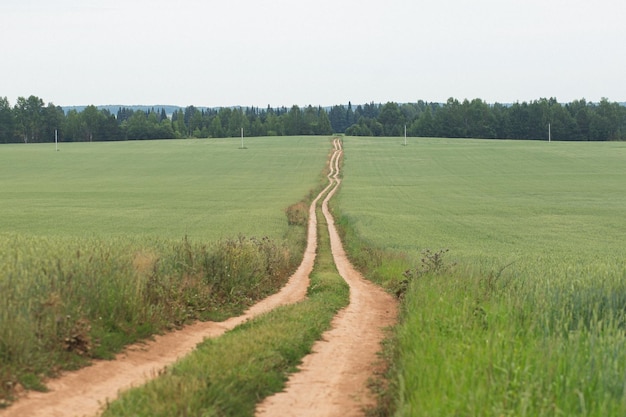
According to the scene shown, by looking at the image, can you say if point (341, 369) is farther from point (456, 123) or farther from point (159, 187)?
point (456, 123)

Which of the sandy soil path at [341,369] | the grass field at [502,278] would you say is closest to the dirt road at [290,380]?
the sandy soil path at [341,369]

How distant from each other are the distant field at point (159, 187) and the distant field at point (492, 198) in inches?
262

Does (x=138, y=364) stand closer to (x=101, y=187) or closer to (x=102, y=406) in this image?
(x=102, y=406)

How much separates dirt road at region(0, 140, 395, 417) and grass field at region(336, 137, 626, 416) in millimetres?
800

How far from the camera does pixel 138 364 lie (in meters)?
11.8

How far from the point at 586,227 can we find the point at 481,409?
131 ft

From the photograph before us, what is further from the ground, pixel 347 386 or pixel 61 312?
pixel 61 312

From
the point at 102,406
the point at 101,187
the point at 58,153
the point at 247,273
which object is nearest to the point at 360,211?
the point at 247,273

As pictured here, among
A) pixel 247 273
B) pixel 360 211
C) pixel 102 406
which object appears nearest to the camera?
pixel 102 406

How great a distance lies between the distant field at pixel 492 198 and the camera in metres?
35.8

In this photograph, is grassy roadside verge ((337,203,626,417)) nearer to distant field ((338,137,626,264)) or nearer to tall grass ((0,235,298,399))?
tall grass ((0,235,298,399))

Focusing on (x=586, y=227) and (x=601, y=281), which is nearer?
(x=601, y=281)

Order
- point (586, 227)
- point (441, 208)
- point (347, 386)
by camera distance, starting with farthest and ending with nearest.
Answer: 1. point (441, 208)
2. point (586, 227)
3. point (347, 386)

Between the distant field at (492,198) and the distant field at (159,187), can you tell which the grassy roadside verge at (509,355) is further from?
the distant field at (159,187)
